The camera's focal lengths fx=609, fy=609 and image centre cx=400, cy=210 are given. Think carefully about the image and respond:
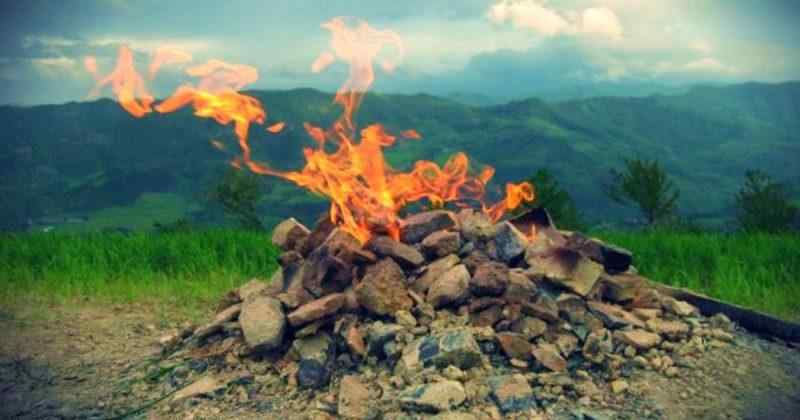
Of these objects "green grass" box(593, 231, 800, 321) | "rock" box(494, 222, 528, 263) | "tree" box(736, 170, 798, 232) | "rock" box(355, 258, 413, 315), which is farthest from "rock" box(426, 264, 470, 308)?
"tree" box(736, 170, 798, 232)

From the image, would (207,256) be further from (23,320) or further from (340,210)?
(340,210)

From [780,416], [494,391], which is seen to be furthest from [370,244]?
[780,416]

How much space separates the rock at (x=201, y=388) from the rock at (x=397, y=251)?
227 centimetres

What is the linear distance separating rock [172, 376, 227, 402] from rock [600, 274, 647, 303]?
446 centimetres

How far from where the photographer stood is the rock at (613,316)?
6.56 meters

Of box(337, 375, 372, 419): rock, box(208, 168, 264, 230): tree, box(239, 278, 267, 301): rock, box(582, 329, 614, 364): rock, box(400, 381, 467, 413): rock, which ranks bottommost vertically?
box(208, 168, 264, 230): tree

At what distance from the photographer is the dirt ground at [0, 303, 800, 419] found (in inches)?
217

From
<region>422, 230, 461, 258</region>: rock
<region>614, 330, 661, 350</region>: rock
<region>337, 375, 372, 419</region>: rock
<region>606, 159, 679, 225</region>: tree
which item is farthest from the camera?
<region>606, 159, 679, 225</region>: tree

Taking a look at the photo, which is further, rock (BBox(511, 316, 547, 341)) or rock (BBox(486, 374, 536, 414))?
rock (BBox(511, 316, 547, 341))

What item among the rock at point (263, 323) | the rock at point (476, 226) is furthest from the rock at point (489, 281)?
the rock at point (263, 323)

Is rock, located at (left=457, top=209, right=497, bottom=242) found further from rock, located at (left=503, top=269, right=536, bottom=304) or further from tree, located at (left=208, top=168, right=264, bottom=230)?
tree, located at (left=208, top=168, right=264, bottom=230)

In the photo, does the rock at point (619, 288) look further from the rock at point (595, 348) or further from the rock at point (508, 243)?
the rock at point (595, 348)

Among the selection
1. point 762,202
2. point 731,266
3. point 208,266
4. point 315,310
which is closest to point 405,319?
point 315,310

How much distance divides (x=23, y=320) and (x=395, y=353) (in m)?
5.85
